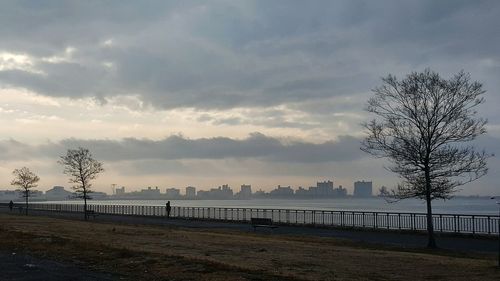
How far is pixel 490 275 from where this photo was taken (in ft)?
44.0

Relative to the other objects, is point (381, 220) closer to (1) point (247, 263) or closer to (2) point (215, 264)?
(1) point (247, 263)

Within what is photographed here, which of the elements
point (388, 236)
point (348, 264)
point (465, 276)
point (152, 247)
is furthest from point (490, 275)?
point (388, 236)

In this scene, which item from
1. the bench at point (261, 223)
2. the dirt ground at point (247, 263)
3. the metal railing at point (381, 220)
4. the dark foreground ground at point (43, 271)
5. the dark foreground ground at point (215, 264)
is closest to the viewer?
the dark foreground ground at point (43, 271)

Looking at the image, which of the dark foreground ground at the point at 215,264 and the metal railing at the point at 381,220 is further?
the metal railing at the point at 381,220

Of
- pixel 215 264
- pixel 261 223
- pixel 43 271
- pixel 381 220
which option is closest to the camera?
pixel 43 271

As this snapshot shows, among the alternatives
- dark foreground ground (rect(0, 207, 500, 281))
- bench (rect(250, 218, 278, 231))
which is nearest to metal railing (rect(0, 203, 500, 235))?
bench (rect(250, 218, 278, 231))

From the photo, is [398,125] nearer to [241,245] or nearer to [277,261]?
[241,245]

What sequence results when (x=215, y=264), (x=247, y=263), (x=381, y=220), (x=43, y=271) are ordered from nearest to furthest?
(x=43, y=271), (x=215, y=264), (x=247, y=263), (x=381, y=220)

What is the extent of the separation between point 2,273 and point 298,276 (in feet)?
22.5

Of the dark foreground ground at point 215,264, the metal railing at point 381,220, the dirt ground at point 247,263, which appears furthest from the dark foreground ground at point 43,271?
the metal railing at point 381,220

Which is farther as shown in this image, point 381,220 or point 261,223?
point 381,220

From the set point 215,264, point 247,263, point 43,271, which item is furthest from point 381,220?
point 43,271

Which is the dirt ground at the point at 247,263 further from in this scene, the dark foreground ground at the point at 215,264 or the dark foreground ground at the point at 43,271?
the dark foreground ground at the point at 43,271

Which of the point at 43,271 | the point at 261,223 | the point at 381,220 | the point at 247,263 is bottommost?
the point at 381,220
